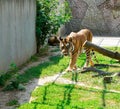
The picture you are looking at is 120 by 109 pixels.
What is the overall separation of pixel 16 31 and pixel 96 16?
7.90 m

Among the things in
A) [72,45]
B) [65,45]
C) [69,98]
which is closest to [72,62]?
[72,45]

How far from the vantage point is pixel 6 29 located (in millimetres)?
7906

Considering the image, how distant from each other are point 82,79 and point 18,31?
2.38 metres

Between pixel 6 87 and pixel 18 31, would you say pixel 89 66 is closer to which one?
pixel 18 31

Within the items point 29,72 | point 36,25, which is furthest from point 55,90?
point 36,25

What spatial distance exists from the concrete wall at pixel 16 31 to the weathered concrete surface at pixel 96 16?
18.2 ft

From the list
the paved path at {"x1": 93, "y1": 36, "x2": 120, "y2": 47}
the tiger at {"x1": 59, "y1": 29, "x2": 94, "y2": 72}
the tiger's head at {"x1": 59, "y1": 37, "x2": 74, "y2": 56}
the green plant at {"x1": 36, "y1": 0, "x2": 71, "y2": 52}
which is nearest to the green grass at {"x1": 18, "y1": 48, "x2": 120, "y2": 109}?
the tiger at {"x1": 59, "y1": 29, "x2": 94, "y2": 72}

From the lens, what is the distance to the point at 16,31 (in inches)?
342

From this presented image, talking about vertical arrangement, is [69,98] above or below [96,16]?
below

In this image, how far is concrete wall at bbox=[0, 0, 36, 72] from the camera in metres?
7.71

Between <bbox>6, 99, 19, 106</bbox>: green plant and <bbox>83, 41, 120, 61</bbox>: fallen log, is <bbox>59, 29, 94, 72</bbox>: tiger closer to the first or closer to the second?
<bbox>83, 41, 120, 61</bbox>: fallen log

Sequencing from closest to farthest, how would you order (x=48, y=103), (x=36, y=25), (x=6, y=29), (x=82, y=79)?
(x=48, y=103) < (x=82, y=79) < (x=6, y=29) < (x=36, y=25)

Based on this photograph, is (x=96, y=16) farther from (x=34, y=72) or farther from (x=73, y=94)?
(x=73, y=94)

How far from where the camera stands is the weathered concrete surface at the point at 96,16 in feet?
52.0
